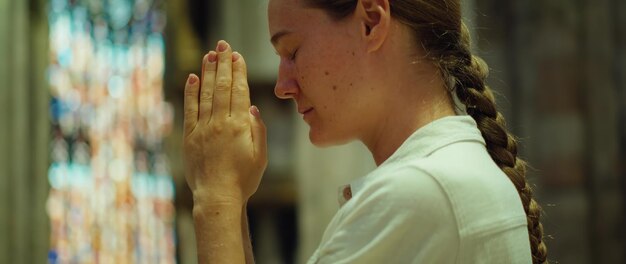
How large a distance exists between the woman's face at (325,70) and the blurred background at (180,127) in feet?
11.7

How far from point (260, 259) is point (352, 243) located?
7726 millimetres

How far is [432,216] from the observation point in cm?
200

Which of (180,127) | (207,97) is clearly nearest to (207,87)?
(207,97)

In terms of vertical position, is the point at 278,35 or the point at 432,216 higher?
the point at 278,35

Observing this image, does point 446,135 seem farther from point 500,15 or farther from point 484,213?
point 500,15

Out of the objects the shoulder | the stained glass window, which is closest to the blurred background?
the stained glass window

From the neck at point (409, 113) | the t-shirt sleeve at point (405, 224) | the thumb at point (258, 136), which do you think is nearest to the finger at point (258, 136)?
the thumb at point (258, 136)

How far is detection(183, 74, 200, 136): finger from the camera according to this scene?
7.76 feet

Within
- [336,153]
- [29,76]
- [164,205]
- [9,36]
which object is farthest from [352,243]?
[164,205]

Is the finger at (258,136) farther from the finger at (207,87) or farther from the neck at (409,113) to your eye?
the neck at (409,113)

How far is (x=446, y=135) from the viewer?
2.14m

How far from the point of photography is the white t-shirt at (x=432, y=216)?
2002mm

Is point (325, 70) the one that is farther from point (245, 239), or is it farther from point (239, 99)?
point (245, 239)

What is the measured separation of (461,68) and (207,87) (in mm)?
489
